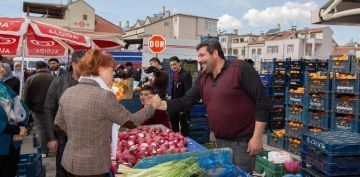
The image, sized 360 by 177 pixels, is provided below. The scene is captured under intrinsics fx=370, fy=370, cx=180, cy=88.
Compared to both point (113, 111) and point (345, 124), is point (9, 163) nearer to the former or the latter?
point (113, 111)

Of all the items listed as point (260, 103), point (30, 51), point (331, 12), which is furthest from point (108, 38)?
point (331, 12)

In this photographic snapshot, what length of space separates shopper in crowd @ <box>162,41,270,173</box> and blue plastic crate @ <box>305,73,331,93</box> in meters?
5.36

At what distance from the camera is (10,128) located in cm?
423

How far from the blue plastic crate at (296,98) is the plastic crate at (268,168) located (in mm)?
2765

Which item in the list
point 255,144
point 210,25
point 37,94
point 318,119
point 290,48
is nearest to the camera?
point 255,144

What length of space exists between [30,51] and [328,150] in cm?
624

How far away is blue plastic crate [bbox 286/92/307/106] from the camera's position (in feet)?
31.0

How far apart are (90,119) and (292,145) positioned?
748 centimetres

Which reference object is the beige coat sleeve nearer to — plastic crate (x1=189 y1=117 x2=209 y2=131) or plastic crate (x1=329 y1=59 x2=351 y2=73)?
plastic crate (x1=189 y1=117 x2=209 y2=131)

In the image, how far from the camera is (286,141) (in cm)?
964

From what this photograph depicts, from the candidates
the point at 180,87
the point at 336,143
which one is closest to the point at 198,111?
the point at 180,87

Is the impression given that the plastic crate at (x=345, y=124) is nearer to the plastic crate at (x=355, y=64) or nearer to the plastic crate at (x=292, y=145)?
the plastic crate at (x=292, y=145)

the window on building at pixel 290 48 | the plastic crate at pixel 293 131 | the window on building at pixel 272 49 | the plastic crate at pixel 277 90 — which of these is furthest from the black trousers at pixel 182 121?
the window on building at pixel 272 49

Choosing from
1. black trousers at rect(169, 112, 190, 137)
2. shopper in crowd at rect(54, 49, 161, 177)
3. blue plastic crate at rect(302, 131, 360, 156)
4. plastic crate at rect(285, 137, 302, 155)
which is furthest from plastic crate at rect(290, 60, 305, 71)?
shopper in crowd at rect(54, 49, 161, 177)
